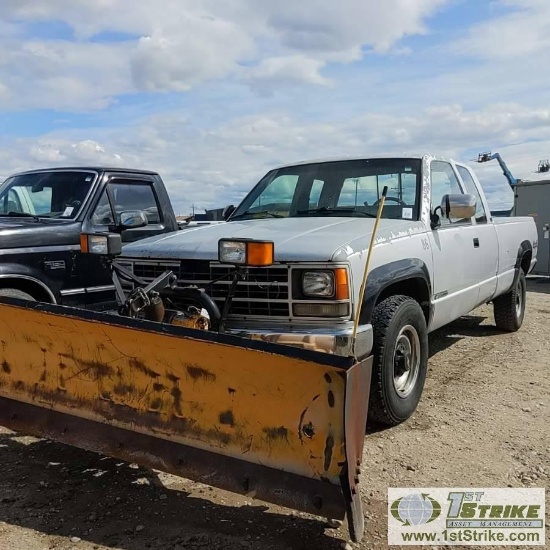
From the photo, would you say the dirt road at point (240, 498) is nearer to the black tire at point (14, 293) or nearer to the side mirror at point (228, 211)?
the black tire at point (14, 293)

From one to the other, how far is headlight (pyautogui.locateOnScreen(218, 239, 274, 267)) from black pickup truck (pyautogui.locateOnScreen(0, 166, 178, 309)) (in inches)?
100

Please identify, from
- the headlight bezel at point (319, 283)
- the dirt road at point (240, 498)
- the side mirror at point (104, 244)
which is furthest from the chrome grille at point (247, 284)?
the dirt road at point (240, 498)

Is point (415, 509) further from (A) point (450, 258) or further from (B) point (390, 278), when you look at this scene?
(A) point (450, 258)

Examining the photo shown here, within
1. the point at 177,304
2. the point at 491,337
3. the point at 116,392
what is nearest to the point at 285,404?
the point at 116,392

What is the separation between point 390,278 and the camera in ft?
12.7

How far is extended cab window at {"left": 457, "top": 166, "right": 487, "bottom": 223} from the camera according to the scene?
589 cm

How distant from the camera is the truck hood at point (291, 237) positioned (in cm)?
356

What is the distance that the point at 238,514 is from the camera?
2.99 metres

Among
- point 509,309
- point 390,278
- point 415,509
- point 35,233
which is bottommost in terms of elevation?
point 415,509

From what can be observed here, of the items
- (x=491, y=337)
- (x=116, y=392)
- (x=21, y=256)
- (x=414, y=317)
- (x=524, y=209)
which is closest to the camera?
(x=116, y=392)

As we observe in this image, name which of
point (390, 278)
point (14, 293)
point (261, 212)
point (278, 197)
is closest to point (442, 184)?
point (278, 197)

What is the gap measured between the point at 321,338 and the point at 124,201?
343cm

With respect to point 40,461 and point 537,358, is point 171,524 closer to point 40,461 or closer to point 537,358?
point 40,461

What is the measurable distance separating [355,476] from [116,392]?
1.33 metres
